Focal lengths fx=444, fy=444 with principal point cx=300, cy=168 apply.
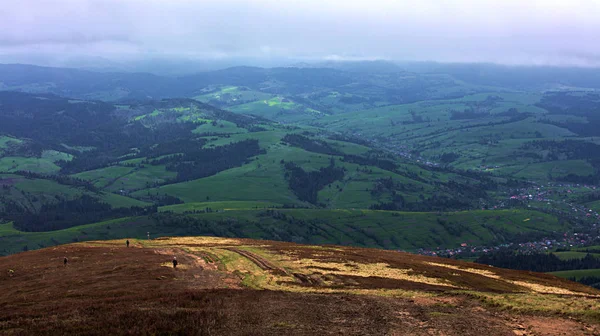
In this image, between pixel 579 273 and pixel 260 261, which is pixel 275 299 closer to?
pixel 260 261

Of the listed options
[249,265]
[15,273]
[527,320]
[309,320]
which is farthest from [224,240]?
[527,320]

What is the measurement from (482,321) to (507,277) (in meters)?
38.5

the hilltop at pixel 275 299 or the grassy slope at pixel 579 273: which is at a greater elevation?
the hilltop at pixel 275 299

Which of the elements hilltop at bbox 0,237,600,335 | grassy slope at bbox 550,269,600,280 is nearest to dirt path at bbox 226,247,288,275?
hilltop at bbox 0,237,600,335

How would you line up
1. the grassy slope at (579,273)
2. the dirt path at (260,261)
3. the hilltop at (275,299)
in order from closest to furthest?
the hilltop at (275,299) → the dirt path at (260,261) → the grassy slope at (579,273)

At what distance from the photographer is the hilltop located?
38.3 m

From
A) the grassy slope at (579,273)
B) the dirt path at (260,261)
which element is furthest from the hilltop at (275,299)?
the grassy slope at (579,273)

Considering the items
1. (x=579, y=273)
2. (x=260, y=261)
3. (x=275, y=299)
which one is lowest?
(x=579, y=273)

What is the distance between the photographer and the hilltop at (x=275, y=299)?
38312 millimetres

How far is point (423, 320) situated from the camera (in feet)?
133

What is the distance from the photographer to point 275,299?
4697 centimetres

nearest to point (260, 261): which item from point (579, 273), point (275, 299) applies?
point (275, 299)

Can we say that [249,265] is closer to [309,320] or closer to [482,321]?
[309,320]

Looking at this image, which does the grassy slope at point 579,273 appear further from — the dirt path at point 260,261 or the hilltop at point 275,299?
the dirt path at point 260,261
